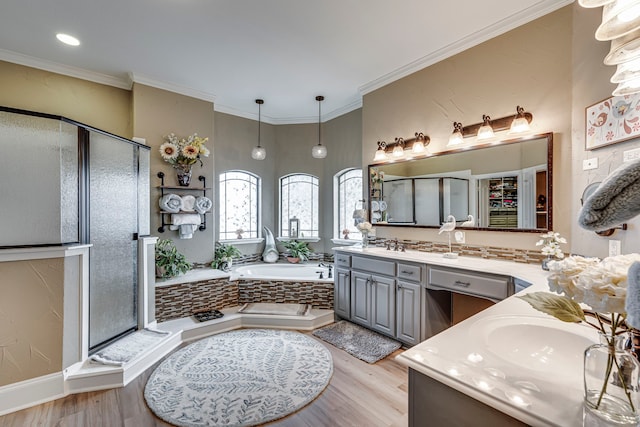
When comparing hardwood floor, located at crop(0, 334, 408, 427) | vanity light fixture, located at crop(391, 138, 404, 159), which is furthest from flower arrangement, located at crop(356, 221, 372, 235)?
hardwood floor, located at crop(0, 334, 408, 427)

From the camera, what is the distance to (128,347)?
2592 millimetres

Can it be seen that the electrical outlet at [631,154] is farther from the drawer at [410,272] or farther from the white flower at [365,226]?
the white flower at [365,226]

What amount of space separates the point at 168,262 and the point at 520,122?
157 inches

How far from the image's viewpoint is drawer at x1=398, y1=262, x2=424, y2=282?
266 cm

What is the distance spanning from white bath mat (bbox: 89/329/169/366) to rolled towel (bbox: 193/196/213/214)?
64.5 inches

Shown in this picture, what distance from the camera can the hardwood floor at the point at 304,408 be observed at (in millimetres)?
1870

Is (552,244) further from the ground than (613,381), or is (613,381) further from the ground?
(552,244)

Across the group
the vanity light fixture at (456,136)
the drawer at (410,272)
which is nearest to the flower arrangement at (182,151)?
the drawer at (410,272)

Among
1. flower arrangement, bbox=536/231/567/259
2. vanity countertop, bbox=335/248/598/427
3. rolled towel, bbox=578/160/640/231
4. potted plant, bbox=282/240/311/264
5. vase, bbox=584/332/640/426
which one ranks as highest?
rolled towel, bbox=578/160/640/231

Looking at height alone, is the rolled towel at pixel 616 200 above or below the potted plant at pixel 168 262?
above

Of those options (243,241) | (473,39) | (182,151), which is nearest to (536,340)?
(473,39)

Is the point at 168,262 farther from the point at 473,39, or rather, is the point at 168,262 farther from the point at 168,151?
the point at 473,39

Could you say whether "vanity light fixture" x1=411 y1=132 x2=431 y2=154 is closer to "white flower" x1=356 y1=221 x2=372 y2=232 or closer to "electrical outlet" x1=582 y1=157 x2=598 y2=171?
"white flower" x1=356 y1=221 x2=372 y2=232

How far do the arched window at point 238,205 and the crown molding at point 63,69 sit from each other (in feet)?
5.75
